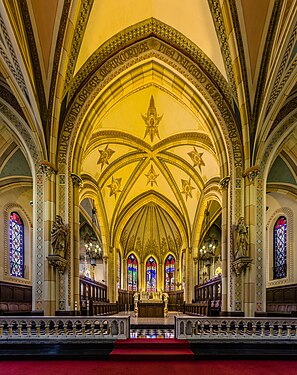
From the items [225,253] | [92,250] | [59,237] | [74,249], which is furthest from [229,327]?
[92,250]

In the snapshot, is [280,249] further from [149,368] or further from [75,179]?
[149,368]

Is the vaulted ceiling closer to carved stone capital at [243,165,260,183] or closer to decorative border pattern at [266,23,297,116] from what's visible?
decorative border pattern at [266,23,297,116]

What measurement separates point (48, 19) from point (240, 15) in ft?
16.8

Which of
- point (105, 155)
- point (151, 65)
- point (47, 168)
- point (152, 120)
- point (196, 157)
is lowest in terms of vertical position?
point (47, 168)

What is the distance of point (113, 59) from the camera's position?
12414 millimetres

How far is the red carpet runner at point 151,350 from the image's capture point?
7043 millimetres

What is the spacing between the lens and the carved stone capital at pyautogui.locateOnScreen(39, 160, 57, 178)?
11.4 m

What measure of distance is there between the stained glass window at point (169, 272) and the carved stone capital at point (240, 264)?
17460mm

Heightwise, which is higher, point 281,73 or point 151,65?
point 151,65

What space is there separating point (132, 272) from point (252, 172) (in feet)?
61.8

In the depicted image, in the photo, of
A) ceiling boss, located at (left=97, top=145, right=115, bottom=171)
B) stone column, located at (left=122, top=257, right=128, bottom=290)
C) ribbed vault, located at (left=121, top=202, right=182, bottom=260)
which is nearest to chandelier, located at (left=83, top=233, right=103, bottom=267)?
ribbed vault, located at (left=121, top=202, right=182, bottom=260)

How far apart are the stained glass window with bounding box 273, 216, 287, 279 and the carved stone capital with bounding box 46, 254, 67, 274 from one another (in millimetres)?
10875

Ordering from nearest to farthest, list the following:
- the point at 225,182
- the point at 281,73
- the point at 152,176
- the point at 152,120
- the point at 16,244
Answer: the point at 281,73, the point at 225,182, the point at 152,120, the point at 16,244, the point at 152,176

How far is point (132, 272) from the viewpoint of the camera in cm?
2855
